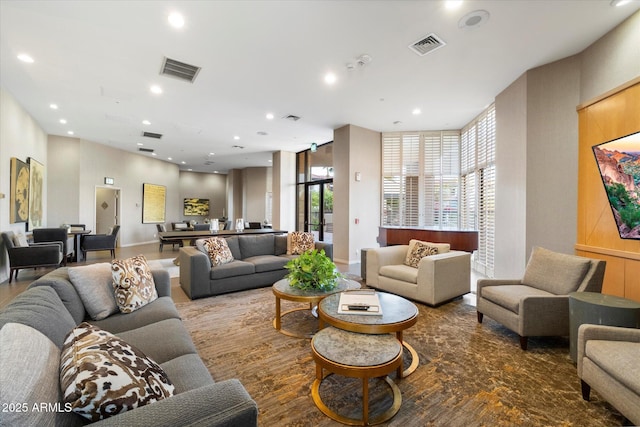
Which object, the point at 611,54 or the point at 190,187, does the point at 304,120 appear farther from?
the point at 190,187

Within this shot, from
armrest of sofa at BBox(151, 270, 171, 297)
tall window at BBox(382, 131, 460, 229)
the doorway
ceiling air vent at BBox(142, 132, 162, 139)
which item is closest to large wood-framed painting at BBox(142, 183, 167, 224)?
the doorway

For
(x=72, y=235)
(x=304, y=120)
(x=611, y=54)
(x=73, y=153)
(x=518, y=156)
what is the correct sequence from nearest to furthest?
1. (x=611, y=54)
2. (x=518, y=156)
3. (x=304, y=120)
4. (x=72, y=235)
5. (x=73, y=153)

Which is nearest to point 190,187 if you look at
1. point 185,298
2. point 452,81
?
point 185,298

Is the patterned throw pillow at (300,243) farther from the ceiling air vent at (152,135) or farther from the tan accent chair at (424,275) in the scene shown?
the ceiling air vent at (152,135)

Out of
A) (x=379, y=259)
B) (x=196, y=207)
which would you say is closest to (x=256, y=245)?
(x=379, y=259)

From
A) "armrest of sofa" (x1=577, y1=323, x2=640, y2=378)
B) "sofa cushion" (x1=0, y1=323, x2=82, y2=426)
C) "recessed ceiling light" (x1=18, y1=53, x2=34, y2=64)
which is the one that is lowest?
"armrest of sofa" (x1=577, y1=323, x2=640, y2=378)

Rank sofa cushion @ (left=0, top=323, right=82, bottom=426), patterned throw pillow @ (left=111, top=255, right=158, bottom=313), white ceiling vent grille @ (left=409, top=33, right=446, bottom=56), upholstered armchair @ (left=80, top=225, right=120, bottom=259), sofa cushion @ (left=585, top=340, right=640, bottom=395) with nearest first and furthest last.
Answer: sofa cushion @ (left=0, top=323, right=82, bottom=426) < sofa cushion @ (left=585, top=340, right=640, bottom=395) < patterned throw pillow @ (left=111, top=255, right=158, bottom=313) < white ceiling vent grille @ (left=409, top=33, right=446, bottom=56) < upholstered armchair @ (left=80, top=225, right=120, bottom=259)

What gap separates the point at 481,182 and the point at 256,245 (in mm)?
4725

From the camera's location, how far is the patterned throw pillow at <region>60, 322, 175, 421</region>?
3.03 ft

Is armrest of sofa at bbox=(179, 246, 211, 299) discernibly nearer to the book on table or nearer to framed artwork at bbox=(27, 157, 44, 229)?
the book on table

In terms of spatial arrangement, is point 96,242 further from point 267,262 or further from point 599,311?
point 599,311

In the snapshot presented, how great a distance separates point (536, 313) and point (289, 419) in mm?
2368

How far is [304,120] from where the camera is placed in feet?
20.0

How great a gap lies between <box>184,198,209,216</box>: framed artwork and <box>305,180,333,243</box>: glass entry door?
7.52m
